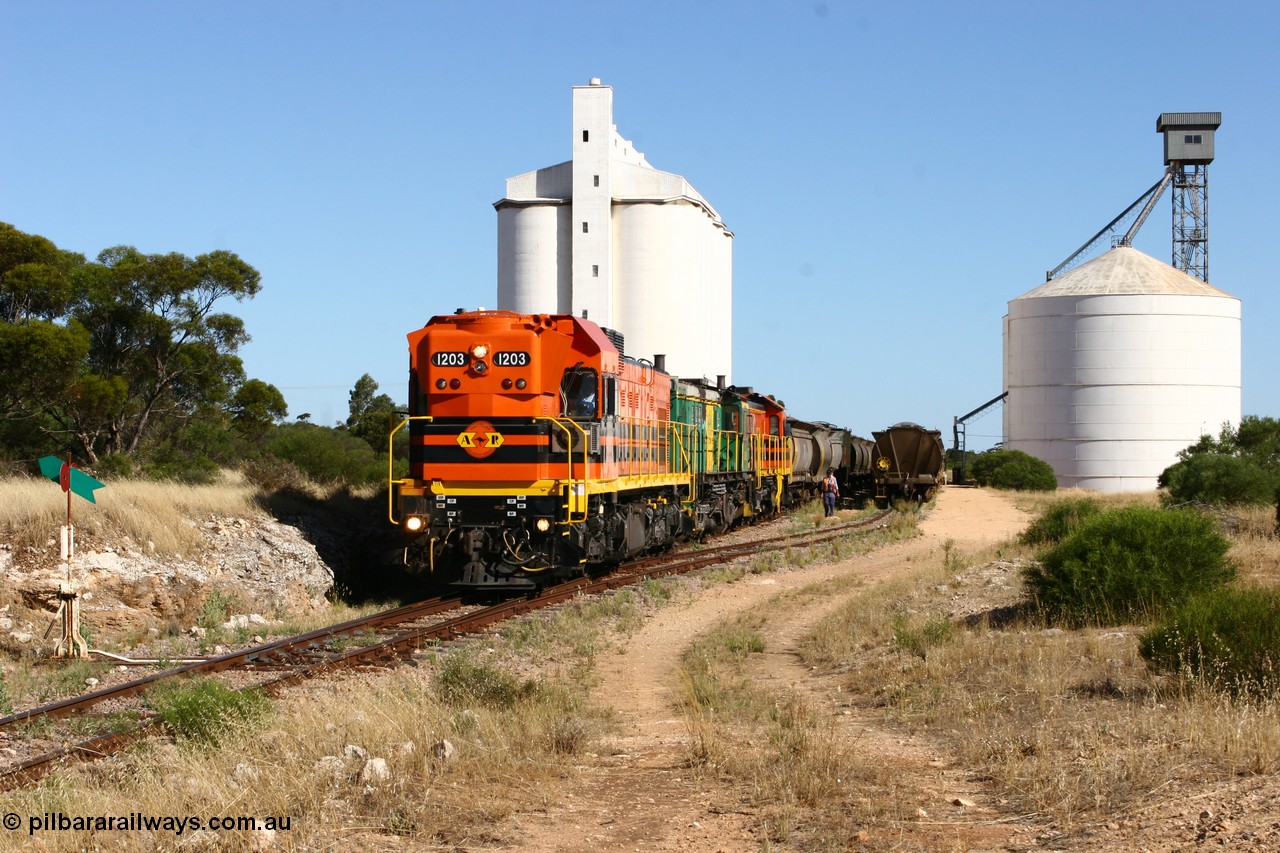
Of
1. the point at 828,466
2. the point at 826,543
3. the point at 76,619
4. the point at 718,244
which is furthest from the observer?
the point at 718,244

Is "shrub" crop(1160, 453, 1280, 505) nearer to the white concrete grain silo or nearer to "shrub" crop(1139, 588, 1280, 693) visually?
the white concrete grain silo

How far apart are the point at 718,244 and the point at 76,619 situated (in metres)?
55.7

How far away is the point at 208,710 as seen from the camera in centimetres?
982

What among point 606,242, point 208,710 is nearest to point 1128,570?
point 208,710

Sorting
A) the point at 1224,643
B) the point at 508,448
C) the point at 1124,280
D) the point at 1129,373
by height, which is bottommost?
the point at 1224,643

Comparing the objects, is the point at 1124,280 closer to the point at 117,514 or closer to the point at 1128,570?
the point at 1128,570

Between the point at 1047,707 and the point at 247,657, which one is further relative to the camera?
the point at 247,657

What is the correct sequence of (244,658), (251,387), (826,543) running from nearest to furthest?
1. (244,658)
2. (826,543)
3. (251,387)

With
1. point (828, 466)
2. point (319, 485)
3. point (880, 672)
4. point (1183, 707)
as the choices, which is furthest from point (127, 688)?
point (828, 466)

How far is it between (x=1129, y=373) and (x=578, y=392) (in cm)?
5594

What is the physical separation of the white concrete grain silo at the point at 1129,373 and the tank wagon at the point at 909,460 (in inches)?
1020

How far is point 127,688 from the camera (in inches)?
464

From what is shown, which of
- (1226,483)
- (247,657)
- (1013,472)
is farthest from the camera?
(1013,472)

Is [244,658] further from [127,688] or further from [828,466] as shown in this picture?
[828,466]
